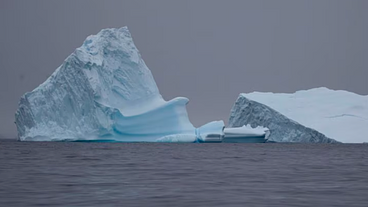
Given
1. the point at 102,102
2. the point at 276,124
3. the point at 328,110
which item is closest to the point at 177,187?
the point at 102,102

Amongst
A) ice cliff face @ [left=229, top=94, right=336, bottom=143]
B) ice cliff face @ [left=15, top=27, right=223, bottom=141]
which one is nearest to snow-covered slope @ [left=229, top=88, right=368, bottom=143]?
ice cliff face @ [left=229, top=94, right=336, bottom=143]

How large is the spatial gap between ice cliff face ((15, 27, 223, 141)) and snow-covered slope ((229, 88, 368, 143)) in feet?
15.6

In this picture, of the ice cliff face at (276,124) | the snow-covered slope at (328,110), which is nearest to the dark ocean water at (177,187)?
the ice cliff face at (276,124)

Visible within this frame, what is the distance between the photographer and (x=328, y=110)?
35625mm

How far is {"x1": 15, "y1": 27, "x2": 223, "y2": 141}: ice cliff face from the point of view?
30406mm

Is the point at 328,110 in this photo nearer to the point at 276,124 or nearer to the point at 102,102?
the point at 276,124

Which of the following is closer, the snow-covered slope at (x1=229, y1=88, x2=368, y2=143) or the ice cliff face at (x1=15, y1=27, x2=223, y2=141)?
the ice cliff face at (x1=15, y1=27, x2=223, y2=141)

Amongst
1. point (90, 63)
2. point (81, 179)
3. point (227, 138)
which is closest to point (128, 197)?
point (81, 179)

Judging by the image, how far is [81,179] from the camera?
35.6 ft

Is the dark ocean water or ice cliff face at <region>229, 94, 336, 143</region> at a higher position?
ice cliff face at <region>229, 94, 336, 143</region>

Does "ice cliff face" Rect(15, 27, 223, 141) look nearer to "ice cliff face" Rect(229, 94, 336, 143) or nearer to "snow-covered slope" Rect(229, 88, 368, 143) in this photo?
"ice cliff face" Rect(229, 94, 336, 143)

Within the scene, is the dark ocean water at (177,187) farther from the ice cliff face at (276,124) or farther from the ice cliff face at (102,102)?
the ice cliff face at (276,124)

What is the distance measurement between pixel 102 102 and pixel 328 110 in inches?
540

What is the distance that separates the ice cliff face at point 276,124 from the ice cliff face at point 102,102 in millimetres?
2848
